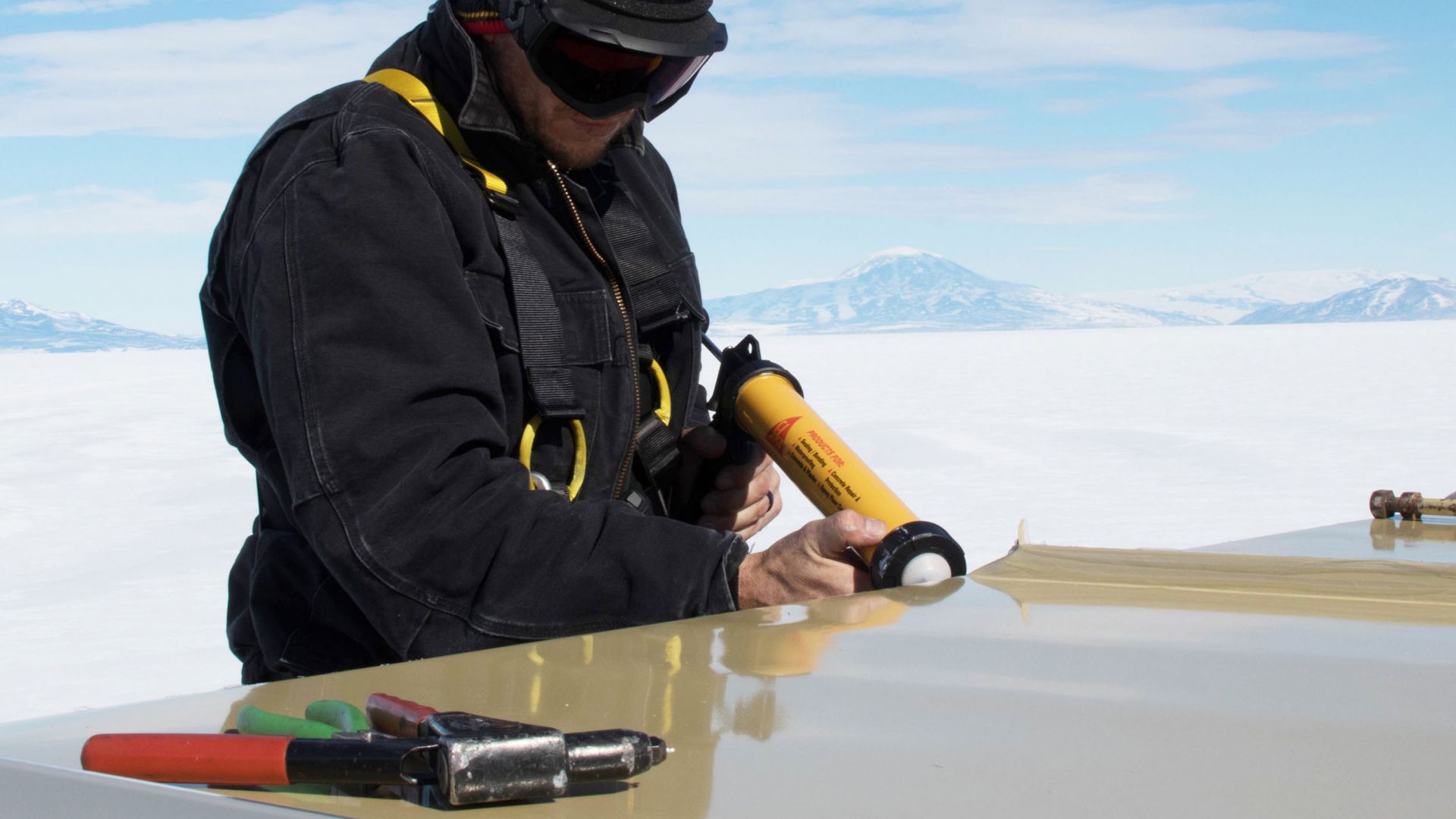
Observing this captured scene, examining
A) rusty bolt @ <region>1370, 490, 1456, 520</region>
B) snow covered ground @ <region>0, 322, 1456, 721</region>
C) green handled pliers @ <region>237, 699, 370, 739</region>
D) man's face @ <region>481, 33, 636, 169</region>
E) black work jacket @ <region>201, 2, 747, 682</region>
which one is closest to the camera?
green handled pliers @ <region>237, 699, 370, 739</region>

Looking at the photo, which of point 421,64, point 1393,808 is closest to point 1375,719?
point 1393,808

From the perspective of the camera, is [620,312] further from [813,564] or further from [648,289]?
[813,564]

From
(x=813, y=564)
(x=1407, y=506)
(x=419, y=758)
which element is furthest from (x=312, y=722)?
(x=1407, y=506)

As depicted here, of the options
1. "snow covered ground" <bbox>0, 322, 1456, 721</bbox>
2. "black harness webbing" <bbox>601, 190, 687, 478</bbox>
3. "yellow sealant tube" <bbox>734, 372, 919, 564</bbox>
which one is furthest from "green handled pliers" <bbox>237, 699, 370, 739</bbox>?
"snow covered ground" <bbox>0, 322, 1456, 721</bbox>

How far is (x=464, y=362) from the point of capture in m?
1.50

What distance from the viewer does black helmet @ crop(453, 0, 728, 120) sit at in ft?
5.29

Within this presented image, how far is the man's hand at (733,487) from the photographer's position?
2.09 meters

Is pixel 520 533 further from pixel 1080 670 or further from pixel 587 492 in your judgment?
pixel 1080 670

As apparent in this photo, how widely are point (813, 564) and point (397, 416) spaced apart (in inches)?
19.1

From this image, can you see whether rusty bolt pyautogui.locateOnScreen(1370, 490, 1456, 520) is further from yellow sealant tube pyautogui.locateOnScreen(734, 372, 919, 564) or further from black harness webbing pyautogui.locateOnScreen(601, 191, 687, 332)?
black harness webbing pyautogui.locateOnScreen(601, 191, 687, 332)

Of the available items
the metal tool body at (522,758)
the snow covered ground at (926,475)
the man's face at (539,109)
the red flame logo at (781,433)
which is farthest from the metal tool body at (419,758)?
the snow covered ground at (926,475)

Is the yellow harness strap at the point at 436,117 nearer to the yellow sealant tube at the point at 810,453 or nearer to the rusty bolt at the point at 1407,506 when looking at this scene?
the yellow sealant tube at the point at 810,453

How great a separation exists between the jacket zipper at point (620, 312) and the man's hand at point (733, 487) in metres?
0.26

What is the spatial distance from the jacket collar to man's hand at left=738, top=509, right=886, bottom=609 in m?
0.66
